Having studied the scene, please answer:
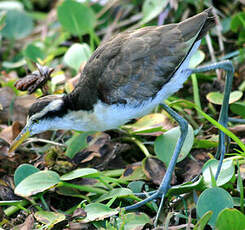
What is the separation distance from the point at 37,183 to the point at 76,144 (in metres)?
Answer: 0.70

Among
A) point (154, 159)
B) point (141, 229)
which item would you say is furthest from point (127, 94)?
point (141, 229)

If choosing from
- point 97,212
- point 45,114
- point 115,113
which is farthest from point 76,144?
point 97,212

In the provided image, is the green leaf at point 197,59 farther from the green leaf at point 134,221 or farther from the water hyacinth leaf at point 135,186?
the green leaf at point 134,221

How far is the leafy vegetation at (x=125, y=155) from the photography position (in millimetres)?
3326

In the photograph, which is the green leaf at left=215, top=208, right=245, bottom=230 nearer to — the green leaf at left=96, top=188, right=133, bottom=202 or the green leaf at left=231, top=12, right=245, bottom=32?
the green leaf at left=96, top=188, right=133, bottom=202

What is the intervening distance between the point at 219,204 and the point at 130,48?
4.51 ft

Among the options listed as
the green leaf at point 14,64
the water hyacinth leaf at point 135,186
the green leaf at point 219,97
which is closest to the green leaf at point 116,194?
the water hyacinth leaf at point 135,186

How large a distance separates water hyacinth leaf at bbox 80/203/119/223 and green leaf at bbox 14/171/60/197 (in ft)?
1.17

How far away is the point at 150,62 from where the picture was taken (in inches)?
142

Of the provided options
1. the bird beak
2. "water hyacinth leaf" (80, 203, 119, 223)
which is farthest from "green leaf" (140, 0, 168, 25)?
"water hyacinth leaf" (80, 203, 119, 223)

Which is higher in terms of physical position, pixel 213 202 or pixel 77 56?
pixel 77 56

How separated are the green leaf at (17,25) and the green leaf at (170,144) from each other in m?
2.86

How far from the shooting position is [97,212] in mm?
3297

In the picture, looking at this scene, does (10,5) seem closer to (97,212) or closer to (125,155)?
(125,155)
